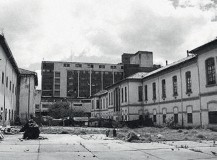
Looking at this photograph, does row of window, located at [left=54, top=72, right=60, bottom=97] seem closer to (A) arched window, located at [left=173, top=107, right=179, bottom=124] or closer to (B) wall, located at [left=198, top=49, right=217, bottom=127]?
(A) arched window, located at [left=173, top=107, right=179, bottom=124]

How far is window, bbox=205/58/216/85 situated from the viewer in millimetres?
24188

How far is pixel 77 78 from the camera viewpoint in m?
105

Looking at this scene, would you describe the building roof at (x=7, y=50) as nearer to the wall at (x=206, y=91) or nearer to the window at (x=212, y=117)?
the wall at (x=206, y=91)

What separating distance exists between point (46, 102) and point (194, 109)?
7489 centimetres

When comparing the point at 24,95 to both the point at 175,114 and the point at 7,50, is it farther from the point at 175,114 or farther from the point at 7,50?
the point at 175,114

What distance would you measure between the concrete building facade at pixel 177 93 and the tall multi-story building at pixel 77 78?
5103cm

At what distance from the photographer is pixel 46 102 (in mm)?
96250

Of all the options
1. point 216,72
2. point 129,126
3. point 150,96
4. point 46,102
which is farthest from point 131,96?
point 46,102

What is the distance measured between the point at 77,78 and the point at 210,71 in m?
83.4

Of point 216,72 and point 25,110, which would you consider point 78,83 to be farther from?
point 216,72

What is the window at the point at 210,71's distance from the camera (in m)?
24.2

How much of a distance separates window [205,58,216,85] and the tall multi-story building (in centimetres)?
7439

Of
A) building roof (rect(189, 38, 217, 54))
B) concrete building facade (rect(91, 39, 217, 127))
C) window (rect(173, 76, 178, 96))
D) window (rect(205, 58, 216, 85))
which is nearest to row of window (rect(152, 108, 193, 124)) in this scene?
concrete building facade (rect(91, 39, 217, 127))

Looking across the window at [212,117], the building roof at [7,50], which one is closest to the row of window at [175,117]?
the window at [212,117]
